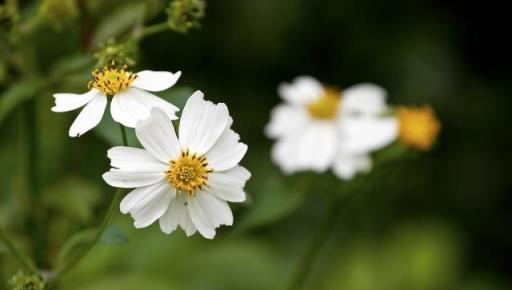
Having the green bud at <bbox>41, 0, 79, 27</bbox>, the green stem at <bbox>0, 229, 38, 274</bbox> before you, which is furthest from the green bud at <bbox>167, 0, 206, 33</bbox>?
the green stem at <bbox>0, 229, 38, 274</bbox>

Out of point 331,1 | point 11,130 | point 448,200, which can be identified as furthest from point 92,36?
point 448,200

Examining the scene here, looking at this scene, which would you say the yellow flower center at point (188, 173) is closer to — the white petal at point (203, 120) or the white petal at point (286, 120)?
the white petal at point (203, 120)

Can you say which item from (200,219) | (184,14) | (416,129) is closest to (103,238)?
(200,219)

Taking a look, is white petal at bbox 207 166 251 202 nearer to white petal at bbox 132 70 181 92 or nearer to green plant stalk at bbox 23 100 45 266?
white petal at bbox 132 70 181 92

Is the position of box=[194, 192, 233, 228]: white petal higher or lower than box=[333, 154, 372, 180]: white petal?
lower

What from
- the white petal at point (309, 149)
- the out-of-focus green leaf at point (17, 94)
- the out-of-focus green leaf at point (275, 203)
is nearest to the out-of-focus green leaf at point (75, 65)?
the out-of-focus green leaf at point (17, 94)

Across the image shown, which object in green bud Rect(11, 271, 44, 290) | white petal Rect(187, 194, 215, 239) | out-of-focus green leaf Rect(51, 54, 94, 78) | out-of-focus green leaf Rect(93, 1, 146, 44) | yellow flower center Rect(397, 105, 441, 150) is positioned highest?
out-of-focus green leaf Rect(93, 1, 146, 44)

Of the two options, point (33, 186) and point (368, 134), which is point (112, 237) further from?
point (368, 134)

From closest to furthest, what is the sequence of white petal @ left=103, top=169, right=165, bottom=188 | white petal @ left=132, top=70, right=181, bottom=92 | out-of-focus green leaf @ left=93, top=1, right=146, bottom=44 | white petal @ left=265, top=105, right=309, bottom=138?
white petal @ left=103, top=169, right=165, bottom=188 < white petal @ left=132, top=70, right=181, bottom=92 < out-of-focus green leaf @ left=93, top=1, right=146, bottom=44 < white petal @ left=265, top=105, right=309, bottom=138
